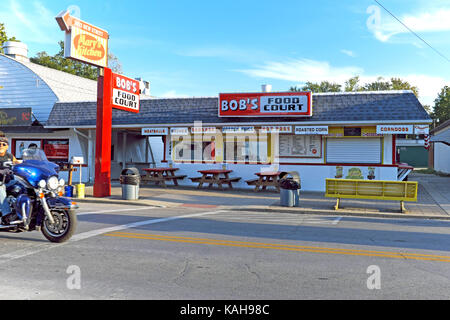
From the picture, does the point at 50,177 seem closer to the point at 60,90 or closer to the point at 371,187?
the point at 371,187

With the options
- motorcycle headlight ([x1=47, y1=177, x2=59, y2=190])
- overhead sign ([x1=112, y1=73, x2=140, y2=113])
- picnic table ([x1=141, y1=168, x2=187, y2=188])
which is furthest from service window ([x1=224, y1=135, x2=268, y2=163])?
motorcycle headlight ([x1=47, y1=177, x2=59, y2=190])

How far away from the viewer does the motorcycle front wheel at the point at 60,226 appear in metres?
7.03

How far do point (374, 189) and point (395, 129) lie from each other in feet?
17.5

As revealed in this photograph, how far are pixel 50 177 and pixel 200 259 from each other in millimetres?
3022

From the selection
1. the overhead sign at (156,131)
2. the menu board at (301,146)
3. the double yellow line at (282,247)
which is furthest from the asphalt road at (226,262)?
the overhead sign at (156,131)

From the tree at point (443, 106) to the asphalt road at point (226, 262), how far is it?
1986 inches

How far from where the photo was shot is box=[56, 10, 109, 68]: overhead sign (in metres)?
14.1

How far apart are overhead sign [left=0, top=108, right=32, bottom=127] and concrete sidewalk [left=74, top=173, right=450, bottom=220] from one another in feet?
28.3

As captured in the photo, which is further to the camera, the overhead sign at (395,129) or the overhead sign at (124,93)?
the overhead sign at (395,129)

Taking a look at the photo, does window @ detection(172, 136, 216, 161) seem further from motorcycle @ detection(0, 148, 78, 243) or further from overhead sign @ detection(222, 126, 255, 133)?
motorcycle @ detection(0, 148, 78, 243)

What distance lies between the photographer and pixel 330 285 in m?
5.05

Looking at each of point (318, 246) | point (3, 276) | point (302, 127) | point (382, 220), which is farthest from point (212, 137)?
point (3, 276)

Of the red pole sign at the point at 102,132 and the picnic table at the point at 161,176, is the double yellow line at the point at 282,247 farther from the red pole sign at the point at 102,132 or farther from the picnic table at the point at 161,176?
the picnic table at the point at 161,176

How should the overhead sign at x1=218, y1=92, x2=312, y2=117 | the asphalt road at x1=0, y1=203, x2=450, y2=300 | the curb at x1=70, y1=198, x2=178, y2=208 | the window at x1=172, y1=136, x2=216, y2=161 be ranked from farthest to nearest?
the window at x1=172, y1=136, x2=216, y2=161 → the overhead sign at x1=218, y1=92, x2=312, y2=117 → the curb at x1=70, y1=198, x2=178, y2=208 → the asphalt road at x1=0, y1=203, x2=450, y2=300
